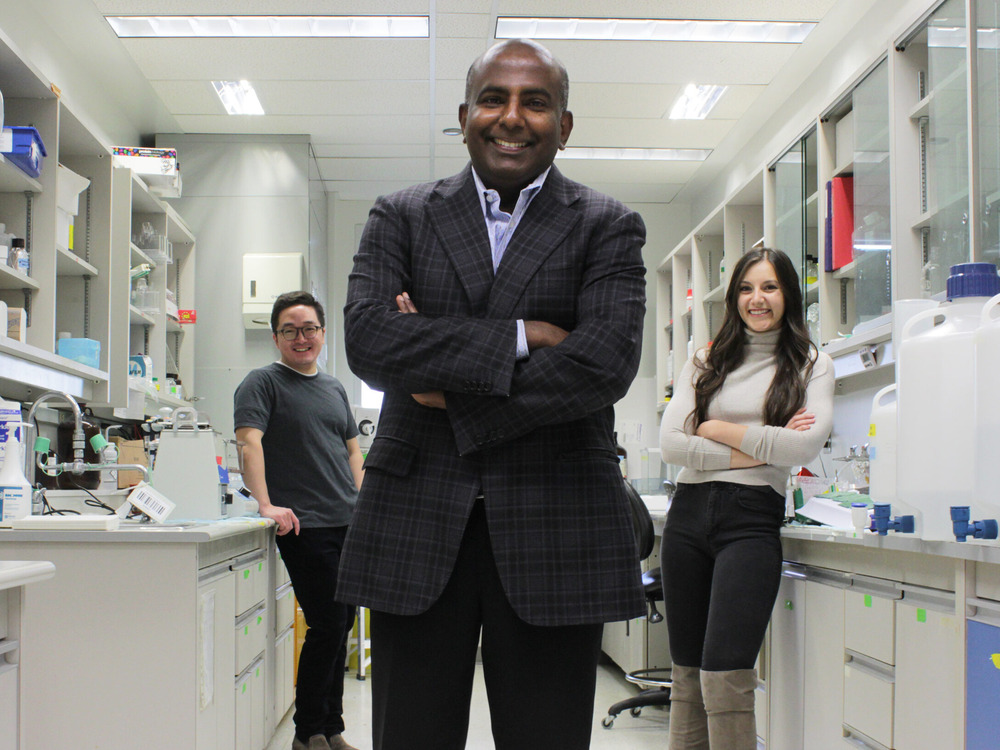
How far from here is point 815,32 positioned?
14.2ft

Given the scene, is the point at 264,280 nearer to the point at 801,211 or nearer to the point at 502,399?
the point at 801,211

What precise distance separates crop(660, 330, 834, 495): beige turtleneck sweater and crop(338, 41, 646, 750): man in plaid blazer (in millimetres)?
1091

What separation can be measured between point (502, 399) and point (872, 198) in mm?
2506

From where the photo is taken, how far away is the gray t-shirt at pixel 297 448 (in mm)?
3014

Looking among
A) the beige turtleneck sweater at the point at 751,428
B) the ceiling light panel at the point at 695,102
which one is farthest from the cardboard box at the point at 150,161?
the beige turtleneck sweater at the point at 751,428

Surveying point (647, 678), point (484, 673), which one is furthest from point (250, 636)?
point (484, 673)

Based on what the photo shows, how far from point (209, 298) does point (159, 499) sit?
341 cm

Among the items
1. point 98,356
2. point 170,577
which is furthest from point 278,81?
point 170,577

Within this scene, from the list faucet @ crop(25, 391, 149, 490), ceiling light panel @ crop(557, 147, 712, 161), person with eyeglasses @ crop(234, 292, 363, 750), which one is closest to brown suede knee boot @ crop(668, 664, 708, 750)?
person with eyeglasses @ crop(234, 292, 363, 750)

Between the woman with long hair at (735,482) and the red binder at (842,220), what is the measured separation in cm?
114

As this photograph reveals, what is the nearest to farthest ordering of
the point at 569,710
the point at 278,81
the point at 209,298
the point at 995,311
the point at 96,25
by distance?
the point at 569,710, the point at 995,311, the point at 96,25, the point at 278,81, the point at 209,298

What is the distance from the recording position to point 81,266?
11.7ft

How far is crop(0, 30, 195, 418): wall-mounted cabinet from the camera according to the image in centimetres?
306

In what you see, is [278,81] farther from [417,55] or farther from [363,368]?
[363,368]
